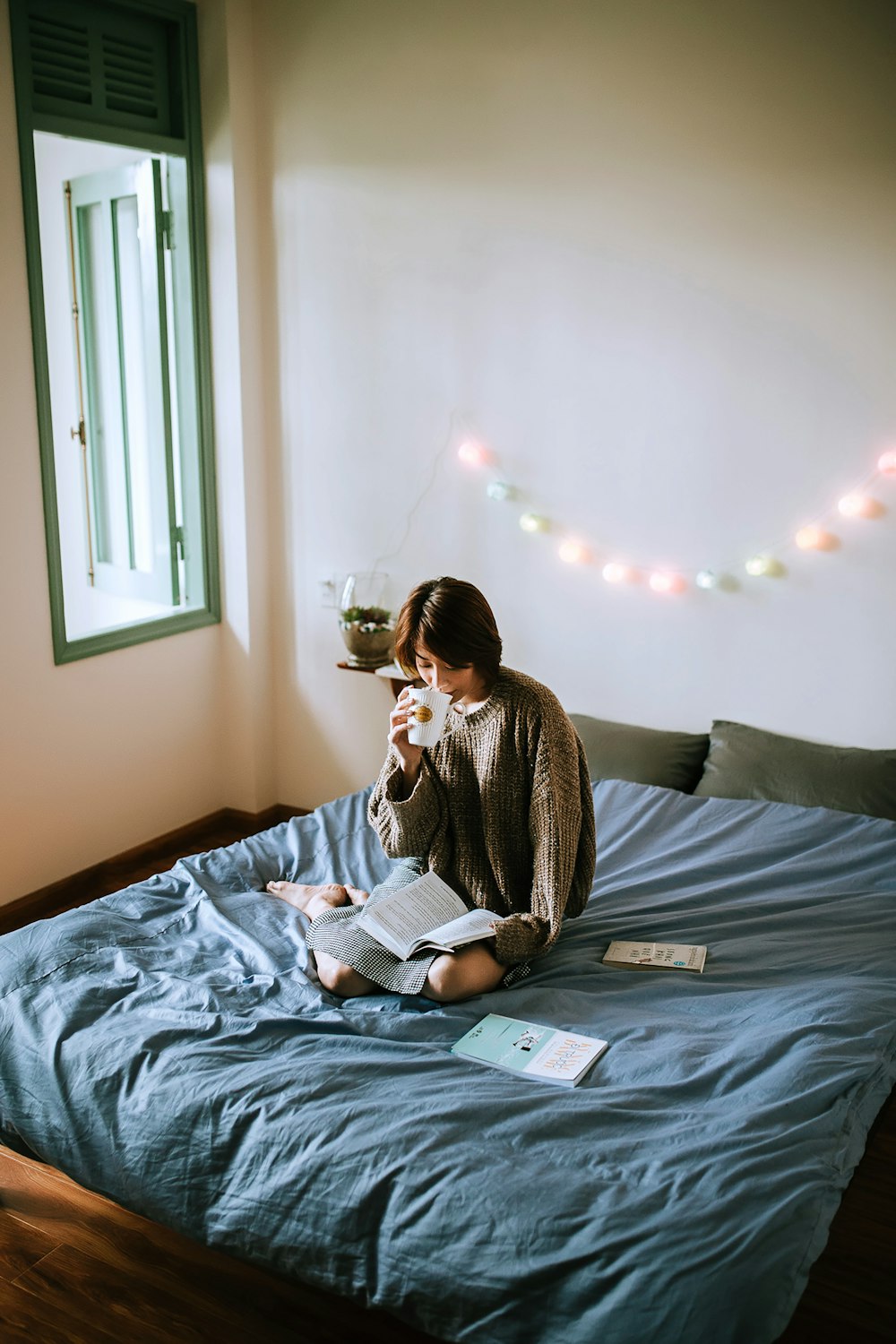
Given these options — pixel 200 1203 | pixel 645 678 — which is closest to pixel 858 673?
pixel 645 678

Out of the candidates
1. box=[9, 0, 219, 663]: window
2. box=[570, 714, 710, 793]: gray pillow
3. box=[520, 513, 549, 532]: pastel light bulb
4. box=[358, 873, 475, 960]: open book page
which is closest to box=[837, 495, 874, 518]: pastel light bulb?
box=[570, 714, 710, 793]: gray pillow

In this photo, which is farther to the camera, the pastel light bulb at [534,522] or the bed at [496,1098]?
the pastel light bulb at [534,522]

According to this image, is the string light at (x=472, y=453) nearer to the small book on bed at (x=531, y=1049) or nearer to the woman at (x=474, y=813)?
the woman at (x=474, y=813)

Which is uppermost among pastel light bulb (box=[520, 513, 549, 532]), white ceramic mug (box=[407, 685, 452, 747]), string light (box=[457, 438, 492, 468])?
string light (box=[457, 438, 492, 468])

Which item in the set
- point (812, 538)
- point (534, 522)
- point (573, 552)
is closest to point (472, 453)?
point (534, 522)

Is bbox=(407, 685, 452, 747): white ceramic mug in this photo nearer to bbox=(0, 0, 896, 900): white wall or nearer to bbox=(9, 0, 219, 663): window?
bbox=(0, 0, 896, 900): white wall

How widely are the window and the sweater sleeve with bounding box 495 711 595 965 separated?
5.41 ft

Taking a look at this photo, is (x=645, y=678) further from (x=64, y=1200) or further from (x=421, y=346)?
(x=64, y=1200)

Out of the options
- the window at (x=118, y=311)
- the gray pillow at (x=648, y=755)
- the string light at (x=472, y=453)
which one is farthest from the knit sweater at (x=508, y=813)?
the window at (x=118, y=311)

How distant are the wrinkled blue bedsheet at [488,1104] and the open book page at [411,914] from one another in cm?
12

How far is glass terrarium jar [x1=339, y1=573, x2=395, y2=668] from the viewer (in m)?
3.60

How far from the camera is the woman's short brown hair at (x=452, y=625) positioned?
2.29 m

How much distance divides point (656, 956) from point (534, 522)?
1475 mm

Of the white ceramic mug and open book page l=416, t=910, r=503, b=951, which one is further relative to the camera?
the white ceramic mug
